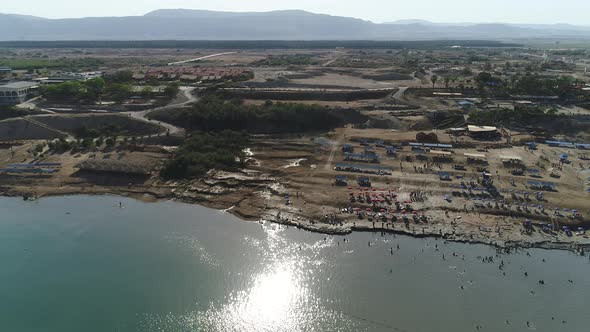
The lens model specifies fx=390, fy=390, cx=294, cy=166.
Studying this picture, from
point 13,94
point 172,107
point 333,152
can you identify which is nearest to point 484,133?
point 333,152

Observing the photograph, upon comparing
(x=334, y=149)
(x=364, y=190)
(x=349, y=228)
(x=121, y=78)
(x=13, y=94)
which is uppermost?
(x=121, y=78)

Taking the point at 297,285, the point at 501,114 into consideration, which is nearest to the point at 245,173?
the point at 297,285

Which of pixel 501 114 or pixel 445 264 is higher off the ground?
pixel 501 114

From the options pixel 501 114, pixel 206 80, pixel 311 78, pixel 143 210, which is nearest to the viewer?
pixel 143 210

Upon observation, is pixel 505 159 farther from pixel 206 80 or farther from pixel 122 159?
pixel 206 80

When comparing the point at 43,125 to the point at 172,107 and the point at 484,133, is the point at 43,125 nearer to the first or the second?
the point at 172,107

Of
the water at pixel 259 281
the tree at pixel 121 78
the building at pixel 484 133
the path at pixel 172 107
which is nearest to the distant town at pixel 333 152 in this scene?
the building at pixel 484 133

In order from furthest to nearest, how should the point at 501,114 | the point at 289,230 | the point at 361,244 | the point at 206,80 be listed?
the point at 206,80, the point at 501,114, the point at 289,230, the point at 361,244

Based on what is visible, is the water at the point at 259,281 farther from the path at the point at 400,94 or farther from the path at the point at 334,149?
the path at the point at 400,94

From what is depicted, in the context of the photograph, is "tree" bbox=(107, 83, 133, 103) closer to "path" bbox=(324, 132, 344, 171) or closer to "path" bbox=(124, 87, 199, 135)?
"path" bbox=(124, 87, 199, 135)
